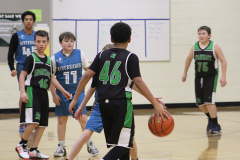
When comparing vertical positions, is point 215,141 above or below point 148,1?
below

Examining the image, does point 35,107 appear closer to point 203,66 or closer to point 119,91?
point 119,91

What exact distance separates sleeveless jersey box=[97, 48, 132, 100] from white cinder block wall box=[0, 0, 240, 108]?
643 cm

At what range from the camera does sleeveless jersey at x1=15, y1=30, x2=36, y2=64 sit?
6004mm

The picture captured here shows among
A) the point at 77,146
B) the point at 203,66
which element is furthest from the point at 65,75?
the point at 203,66

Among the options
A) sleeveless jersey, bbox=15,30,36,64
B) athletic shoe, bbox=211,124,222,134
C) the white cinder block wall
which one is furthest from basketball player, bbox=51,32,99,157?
the white cinder block wall

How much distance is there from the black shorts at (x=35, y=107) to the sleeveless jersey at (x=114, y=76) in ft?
4.73

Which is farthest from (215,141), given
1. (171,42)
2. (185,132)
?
(171,42)

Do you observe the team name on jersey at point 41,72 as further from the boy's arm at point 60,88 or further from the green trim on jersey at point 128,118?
the green trim on jersey at point 128,118

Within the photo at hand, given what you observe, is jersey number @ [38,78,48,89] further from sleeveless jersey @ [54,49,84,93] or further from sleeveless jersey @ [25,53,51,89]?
sleeveless jersey @ [54,49,84,93]

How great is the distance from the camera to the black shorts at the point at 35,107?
4.26 meters

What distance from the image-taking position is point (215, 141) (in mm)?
5398

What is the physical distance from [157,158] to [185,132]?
2.06 metres

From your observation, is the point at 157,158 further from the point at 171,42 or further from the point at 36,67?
the point at 171,42

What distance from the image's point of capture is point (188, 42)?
380 inches
